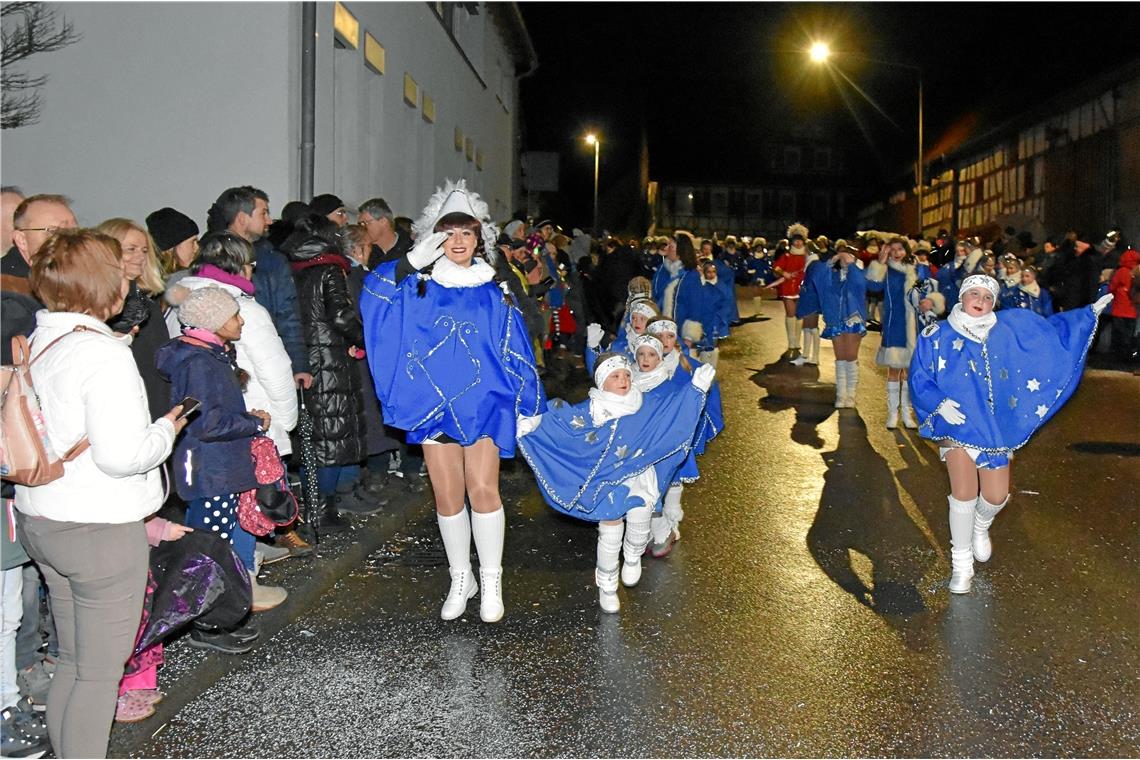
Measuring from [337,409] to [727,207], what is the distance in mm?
68938

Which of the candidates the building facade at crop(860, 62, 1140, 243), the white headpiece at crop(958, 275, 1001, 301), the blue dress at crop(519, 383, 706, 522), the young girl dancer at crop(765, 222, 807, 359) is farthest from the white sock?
the building facade at crop(860, 62, 1140, 243)

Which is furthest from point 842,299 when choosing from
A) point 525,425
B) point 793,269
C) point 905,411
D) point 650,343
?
point 525,425

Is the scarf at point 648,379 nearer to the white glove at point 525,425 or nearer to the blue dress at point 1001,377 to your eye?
the white glove at point 525,425

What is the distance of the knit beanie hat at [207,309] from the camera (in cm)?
500

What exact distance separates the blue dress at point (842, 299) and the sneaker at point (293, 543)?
26.3ft

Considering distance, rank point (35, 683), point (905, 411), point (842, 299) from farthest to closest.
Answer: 1. point (842, 299)
2. point (905, 411)
3. point (35, 683)

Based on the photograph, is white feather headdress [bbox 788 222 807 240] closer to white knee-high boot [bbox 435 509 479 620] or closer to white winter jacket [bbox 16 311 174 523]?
white knee-high boot [bbox 435 509 479 620]

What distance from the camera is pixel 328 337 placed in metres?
7.14

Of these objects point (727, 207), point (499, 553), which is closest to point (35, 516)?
point (499, 553)

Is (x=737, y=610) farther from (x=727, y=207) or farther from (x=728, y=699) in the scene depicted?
(x=727, y=207)

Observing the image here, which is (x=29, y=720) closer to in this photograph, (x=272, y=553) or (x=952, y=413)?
(x=272, y=553)

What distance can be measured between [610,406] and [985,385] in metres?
2.13

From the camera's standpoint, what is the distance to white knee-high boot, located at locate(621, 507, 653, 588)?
19.5ft

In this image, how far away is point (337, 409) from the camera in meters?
7.19
